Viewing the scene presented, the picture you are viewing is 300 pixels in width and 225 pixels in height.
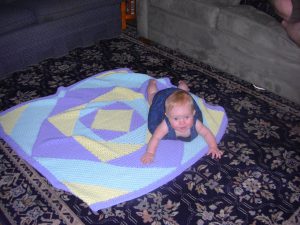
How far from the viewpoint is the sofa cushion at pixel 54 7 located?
3.15m

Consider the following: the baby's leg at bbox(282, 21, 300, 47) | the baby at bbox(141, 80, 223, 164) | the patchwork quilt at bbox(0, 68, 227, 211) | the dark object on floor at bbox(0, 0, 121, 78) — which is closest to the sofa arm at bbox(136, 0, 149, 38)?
the dark object on floor at bbox(0, 0, 121, 78)

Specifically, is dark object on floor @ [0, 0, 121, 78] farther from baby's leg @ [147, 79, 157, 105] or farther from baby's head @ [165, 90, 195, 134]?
baby's head @ [165, 90, 195, 134]

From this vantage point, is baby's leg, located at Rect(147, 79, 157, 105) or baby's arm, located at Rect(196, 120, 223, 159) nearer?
baby's arm, located at Rect(196, 120, 223, 159)

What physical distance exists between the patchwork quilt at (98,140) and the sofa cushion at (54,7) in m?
0.83

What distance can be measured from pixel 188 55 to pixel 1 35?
5.82 feet

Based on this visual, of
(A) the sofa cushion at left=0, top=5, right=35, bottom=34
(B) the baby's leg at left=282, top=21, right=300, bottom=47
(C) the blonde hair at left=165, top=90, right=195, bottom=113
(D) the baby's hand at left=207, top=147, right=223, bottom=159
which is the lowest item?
(D) the baby's hand at left=207, top=147, right=223, bottom=159

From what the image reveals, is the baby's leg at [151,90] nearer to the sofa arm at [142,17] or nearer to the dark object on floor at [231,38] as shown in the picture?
the dark object on floor at [231,38]

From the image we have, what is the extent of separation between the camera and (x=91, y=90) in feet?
9.16

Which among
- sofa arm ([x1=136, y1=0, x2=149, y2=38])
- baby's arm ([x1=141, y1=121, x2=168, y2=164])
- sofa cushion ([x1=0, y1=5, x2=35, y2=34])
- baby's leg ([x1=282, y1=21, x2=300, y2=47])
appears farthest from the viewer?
sofa arm ([x1=136, y1=0, x2=149, y2=38])

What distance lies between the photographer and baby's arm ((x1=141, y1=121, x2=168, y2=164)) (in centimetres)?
208

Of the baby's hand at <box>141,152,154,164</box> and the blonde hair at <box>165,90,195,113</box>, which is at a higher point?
the blonde hair at <box>165,90,195,113</box>

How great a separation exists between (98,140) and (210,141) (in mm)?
757

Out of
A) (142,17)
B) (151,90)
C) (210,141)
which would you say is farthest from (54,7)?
(210,141)

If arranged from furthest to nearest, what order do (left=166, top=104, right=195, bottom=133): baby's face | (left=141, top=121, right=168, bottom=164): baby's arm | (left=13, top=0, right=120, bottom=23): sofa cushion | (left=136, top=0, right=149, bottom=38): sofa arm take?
(left=136, top=0, right=149, bottom=38): sofa arm
(left=13, top=0, right=120, bottom=23): sofa cushion
(left=141, top=121, right=168, bottom=164): baby's arm
(left=166, top=104, right=195, bottom=133): baby's face
